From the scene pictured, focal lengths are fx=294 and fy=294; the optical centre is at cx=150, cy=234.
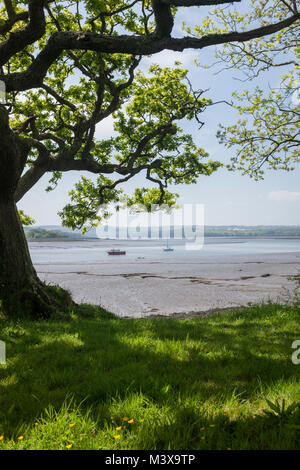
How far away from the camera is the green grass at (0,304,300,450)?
269 centimetres

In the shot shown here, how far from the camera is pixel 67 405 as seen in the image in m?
3.26

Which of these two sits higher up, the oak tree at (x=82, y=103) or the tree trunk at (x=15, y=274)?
the oak tree at (x=82, y=103)

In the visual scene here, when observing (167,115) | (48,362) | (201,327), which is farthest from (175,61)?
(48,362)

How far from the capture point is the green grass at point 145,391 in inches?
106

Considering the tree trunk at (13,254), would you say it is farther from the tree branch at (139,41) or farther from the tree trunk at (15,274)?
the tree branch at (139,41)

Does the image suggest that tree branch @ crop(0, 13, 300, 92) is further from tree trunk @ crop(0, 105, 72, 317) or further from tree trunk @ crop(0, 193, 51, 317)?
tree trunk @ crop(0, 193, 51, 317)

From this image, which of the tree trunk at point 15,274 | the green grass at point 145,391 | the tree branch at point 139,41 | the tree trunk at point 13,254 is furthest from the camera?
the tree trunk at point 15,274

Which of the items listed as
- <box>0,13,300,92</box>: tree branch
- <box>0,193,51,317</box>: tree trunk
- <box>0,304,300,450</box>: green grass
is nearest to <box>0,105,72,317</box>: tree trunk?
<box>0,193,51,317</box>: tree trunk

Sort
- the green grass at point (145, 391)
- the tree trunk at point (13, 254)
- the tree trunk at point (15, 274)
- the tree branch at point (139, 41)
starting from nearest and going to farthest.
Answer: the green grass at point (145, 391)
the tree branch at point (139, 41)
the tree trunk at point (13, 254)
the tree trunk at point (15, 274)

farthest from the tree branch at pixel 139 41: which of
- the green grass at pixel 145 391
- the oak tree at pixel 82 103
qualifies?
the green grass at pixel 145 391

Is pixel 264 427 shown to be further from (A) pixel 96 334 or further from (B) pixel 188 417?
(A) pixel 96 334

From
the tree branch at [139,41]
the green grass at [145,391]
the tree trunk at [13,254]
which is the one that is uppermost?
the tree branch at [139,41]

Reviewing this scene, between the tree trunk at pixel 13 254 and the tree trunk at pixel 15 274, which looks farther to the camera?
the tree trunk at pixel 15 274

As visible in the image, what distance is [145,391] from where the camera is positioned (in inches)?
140
